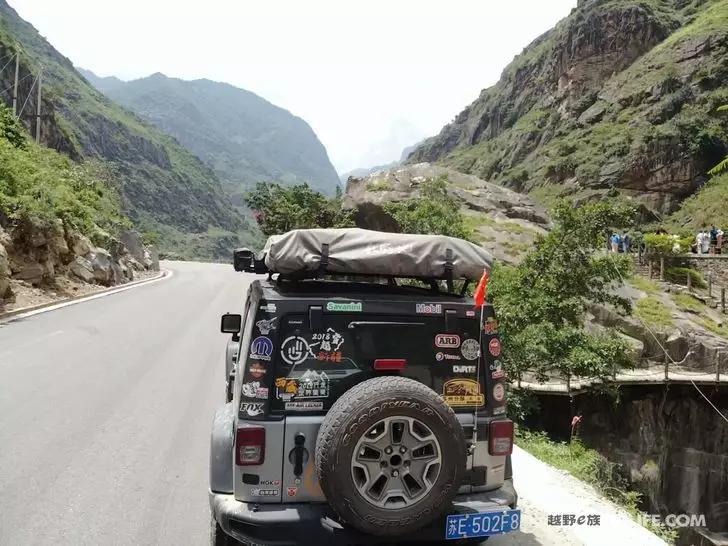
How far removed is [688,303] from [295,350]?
939 inches

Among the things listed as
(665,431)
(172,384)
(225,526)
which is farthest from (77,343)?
(665,431)

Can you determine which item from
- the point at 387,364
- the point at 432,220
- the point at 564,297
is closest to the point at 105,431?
the point at 387,364

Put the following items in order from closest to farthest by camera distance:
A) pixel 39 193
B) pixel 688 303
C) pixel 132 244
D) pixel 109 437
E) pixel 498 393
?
pixel 498 393 < pixel 109 437 < pixel 39 193 < pixel 688 303 < pixel 132 244

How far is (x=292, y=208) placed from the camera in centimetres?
4103

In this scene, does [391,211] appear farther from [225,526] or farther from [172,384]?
[225,526]

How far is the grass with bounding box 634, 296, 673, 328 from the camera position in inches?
807

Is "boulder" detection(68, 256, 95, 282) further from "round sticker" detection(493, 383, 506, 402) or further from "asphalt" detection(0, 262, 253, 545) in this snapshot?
"round sticker" detection(493, 383, 506, 402)

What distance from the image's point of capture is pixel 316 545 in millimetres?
3240

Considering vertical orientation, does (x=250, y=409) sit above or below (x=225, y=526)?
above

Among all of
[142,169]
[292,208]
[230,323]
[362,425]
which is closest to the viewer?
[362,425]

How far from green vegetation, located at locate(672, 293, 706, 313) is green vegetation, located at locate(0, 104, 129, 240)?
76.9 feet

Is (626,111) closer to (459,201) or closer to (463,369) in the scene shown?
(459,201)

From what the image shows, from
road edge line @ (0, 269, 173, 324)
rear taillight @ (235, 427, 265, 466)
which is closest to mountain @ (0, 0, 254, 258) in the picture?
road edge line @ (0, 269, 173, 324)

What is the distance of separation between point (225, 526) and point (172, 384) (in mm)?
6344
